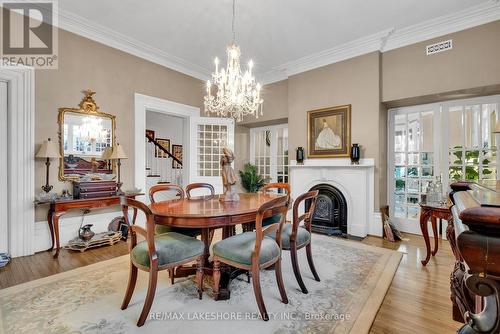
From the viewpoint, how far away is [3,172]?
9.46ft

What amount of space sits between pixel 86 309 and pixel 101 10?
345 cm

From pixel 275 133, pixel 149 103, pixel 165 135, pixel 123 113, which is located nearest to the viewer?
pixel 123 113

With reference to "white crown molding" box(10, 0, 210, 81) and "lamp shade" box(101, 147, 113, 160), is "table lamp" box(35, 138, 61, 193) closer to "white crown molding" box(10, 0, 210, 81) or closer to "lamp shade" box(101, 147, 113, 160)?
"lamp shade" box(101, 147, 113, 160)

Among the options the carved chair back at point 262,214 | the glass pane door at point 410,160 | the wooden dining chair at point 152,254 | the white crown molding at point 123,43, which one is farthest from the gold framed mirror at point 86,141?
the glass pane door at point 410,160

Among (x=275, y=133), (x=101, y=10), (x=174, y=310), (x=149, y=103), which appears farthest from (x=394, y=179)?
(x=101, y=10)

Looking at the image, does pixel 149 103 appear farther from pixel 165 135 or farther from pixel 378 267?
pixel 378 267

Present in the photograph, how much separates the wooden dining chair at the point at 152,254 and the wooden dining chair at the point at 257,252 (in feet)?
0.66


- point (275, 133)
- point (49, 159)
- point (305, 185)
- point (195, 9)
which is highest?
point (195, 9)

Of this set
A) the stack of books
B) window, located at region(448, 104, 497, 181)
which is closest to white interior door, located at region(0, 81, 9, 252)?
the stack of books

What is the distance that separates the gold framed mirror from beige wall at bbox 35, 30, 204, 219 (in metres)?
0.09

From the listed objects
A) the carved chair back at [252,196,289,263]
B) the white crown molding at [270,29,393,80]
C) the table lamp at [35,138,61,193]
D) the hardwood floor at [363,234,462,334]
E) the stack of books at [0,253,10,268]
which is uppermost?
the white crown molding at [270,29,393,80]

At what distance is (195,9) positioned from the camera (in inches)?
120

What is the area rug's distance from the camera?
166 cm

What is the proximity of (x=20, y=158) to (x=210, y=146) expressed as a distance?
2966mm
